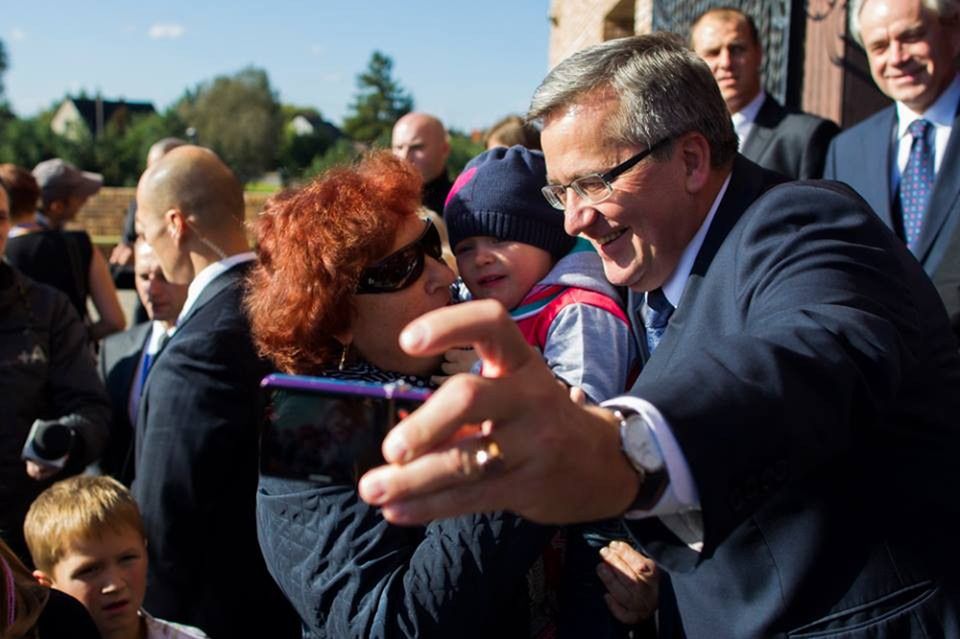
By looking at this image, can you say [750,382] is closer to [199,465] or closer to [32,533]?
[199,465]

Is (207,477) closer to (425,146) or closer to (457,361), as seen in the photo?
(457,361)

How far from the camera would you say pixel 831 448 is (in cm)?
120

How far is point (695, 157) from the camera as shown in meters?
1.84

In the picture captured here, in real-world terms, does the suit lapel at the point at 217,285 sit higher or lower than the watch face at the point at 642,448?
lower

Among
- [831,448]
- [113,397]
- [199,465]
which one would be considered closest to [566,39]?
[113,397]

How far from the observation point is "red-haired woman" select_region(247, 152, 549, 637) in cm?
180

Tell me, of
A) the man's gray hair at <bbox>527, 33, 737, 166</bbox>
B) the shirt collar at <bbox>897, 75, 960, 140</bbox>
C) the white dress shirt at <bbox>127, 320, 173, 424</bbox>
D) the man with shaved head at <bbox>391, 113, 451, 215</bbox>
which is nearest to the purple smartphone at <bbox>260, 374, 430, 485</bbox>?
the man's gray hair at <bbox>527, 33, 737, 166</bbox>

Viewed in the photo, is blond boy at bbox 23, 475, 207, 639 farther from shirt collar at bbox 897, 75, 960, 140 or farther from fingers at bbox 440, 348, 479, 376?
shirt collar at bbox 897, 75, 960, 140

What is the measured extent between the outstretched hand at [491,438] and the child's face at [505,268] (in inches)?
57.1

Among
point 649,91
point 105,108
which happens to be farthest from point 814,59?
point 105,108

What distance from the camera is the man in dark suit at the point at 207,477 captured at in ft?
8.71

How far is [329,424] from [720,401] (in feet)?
1.57

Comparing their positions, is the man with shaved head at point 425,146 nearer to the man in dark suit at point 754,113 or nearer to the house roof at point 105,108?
the man in dark suit at point 754,113

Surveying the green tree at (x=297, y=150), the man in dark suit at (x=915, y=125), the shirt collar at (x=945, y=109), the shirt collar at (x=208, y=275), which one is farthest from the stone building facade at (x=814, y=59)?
the green tree at (x=297, y=150)
